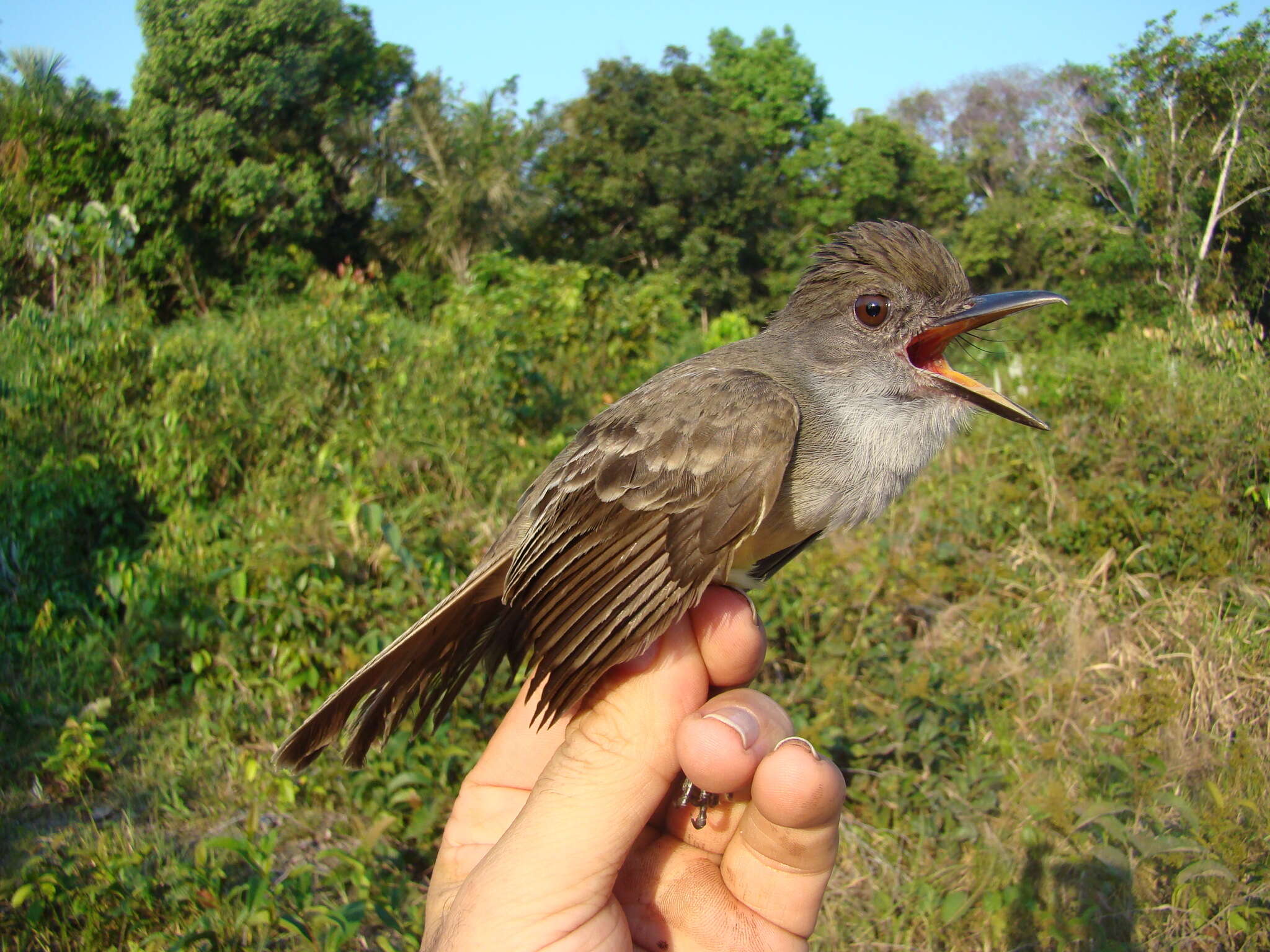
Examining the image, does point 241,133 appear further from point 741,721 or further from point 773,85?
point 773,85

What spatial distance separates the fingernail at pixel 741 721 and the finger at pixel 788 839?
58mm

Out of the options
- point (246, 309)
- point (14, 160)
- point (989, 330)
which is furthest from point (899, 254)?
point (14, 160)

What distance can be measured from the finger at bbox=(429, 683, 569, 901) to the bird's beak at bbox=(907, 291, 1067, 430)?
1.34 m

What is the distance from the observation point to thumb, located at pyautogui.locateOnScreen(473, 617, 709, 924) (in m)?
1.66

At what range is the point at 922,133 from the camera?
2603cm

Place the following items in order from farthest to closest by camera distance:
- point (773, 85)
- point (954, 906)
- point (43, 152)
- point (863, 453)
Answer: point (773, 85), point (43, 152), point (954, 906), point (863, 453)

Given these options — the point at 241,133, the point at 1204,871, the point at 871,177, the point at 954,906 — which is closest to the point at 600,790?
the point at 954,906

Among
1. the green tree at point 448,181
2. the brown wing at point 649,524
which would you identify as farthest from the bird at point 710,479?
the green tree at point 448,181

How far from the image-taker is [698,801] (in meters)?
2.12

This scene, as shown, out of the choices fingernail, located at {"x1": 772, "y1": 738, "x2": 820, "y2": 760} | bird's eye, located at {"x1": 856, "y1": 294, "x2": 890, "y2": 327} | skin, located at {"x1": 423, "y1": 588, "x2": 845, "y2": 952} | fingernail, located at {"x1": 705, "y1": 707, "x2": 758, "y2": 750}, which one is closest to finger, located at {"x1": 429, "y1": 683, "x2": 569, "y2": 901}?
skin, located at {"x1": 423, "y1": 588, "x2": 845, "y2": 952}

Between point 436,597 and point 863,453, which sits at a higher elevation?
point 863,453

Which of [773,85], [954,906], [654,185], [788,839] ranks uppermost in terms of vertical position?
[773,85]

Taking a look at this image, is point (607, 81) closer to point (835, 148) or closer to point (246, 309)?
point (835, 148)

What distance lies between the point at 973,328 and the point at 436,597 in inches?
122
